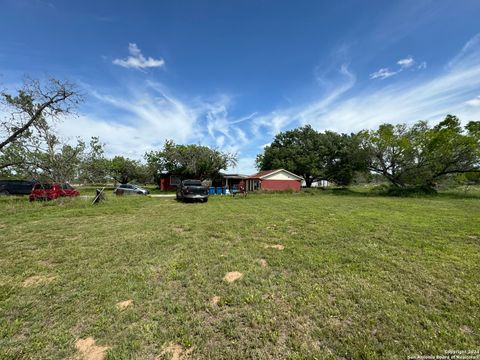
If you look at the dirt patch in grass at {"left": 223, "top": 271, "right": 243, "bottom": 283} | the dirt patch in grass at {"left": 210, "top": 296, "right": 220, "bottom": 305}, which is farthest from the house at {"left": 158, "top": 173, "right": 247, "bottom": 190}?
the dirt patch in grass at {"left": 210, "top": 296, "right": 220, "bottom": 305}

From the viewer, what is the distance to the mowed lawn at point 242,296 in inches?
86.7

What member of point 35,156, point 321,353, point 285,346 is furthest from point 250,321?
point 35,156

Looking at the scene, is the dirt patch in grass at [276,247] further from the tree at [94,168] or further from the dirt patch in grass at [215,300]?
the tree at [94,168]

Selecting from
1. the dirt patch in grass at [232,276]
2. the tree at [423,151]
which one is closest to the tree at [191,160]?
the tree at [423,151]

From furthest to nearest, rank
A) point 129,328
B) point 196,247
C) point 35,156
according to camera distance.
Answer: point 35,156 → point 196,247 → point 129,328

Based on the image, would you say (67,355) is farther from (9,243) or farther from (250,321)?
(9,243)

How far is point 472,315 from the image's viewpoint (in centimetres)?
255

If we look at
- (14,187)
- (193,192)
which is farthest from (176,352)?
(14,187)

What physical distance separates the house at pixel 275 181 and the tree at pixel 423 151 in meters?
9.32

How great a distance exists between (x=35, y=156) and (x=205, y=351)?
14.5 meters

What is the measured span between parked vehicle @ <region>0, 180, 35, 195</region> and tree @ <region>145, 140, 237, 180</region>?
42.1 ft

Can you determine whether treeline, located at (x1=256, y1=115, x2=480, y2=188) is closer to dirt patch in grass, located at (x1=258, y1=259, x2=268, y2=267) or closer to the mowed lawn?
the mowed lawn

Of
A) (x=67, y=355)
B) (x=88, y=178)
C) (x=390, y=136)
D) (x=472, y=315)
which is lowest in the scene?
(x=67, y=355)

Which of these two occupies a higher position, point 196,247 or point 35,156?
point 35,156
